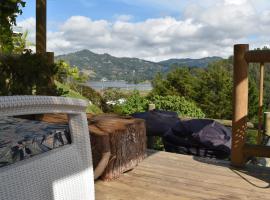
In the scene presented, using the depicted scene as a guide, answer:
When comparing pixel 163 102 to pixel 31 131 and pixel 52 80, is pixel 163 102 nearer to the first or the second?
pixel 52 80

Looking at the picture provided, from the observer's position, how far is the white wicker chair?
134 centimetres

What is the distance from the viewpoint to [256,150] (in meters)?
3.22

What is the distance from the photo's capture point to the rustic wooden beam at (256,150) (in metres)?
3.17

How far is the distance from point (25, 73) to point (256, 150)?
2.47 m

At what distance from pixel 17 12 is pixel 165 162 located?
9.78ft

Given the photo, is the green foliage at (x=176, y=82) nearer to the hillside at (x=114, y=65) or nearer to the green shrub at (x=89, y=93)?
the green shrub at (x=89, y=93)

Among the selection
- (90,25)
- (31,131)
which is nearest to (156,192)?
(31,131)

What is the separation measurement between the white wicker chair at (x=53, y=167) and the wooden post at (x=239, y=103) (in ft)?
6.12

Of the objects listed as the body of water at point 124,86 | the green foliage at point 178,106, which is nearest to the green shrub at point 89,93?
the body of water at point 124,86

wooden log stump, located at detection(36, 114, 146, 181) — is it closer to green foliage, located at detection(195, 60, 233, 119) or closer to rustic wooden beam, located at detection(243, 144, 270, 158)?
rustic wooden beam, located at detection(243, 144, 270, 158)

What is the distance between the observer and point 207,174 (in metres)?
3.15

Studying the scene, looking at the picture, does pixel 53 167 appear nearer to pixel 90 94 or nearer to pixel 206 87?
pixel 90 94

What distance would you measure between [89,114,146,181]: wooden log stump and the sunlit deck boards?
0.28 feet

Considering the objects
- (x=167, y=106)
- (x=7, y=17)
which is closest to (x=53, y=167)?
(x=7, y=17)
